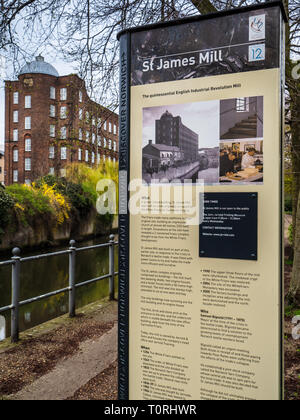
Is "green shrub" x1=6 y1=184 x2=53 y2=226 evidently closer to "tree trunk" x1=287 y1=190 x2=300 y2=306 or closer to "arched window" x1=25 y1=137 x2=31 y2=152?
"tree trunk" x1=287 y1=190 x2=300 y2=306

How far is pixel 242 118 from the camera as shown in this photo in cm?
202

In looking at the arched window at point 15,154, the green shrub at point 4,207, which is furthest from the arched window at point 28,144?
the green shrub at point 4,207

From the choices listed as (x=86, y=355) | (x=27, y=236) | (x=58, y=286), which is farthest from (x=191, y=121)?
(x=27, y=236)

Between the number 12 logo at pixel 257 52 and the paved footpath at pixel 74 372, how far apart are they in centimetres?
310

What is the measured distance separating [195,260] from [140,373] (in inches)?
30.8

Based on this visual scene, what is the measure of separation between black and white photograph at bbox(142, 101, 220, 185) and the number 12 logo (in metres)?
0.28

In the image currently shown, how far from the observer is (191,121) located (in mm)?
2146

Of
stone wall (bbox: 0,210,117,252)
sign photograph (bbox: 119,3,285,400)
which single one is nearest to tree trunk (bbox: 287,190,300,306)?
sign photograph (bbox: 119,3,285,400)

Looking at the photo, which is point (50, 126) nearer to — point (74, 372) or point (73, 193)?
point (74, 372)

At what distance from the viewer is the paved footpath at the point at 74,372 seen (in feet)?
11.4

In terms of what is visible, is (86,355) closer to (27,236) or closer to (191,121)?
(191,121)

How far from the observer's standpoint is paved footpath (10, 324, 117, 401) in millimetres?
3488

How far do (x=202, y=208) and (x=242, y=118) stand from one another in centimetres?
52

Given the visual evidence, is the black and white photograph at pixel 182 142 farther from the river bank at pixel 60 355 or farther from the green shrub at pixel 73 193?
the green shrub at pixel 73 193
